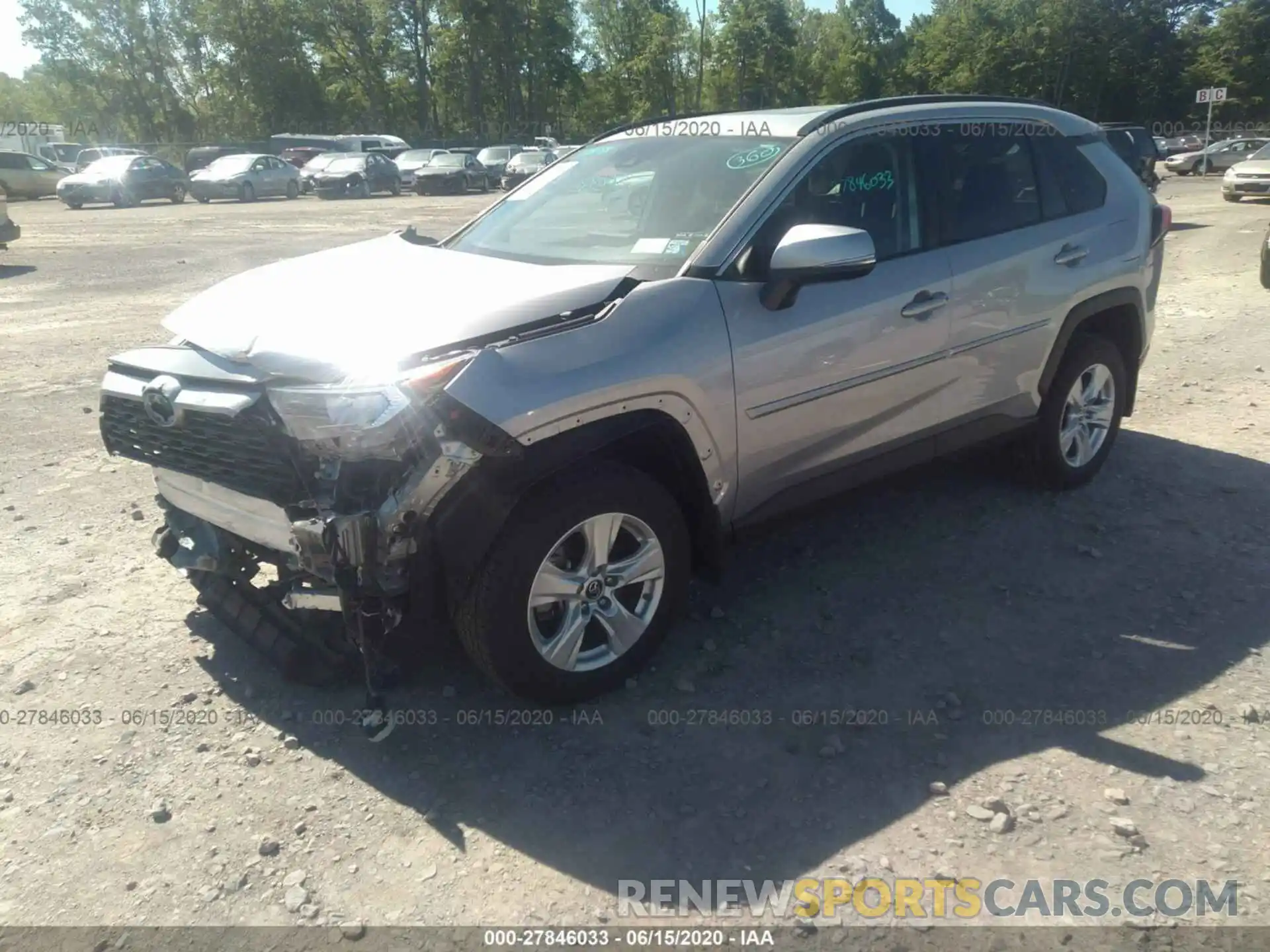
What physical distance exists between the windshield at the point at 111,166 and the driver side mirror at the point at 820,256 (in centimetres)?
3383

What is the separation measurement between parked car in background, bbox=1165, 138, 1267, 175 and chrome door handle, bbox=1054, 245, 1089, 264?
38115 millimetres

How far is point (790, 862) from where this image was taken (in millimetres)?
2717

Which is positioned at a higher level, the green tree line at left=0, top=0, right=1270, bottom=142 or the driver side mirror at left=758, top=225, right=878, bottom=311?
the green tree line at left=0, top=0, right=1270, bottom=142

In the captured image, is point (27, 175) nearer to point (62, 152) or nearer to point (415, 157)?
point (62, 152)

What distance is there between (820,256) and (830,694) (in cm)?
152

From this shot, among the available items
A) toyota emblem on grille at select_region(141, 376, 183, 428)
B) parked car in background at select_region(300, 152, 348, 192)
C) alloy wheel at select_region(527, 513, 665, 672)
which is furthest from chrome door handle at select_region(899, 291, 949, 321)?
parked car in background at select_region(300, 152, 348, 192)

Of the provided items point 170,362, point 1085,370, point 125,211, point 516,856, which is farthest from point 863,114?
point 125,211

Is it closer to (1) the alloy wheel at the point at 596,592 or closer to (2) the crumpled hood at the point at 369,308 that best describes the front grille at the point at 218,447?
(2) the crumpled hood at the point at 369,308

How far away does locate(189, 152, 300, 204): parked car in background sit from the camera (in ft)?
108

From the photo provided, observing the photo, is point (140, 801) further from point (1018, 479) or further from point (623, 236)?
point (1018, 479)

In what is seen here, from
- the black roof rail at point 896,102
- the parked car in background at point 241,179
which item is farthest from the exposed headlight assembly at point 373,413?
the parked car in background at point 241,179

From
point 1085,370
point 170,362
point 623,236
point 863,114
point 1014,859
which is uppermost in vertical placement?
point 863,114

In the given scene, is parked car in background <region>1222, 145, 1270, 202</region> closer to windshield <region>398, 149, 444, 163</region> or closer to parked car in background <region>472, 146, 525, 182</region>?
parked car in background <region>472, 146, 525, 182</region>

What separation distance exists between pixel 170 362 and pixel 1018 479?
413 centimetres
